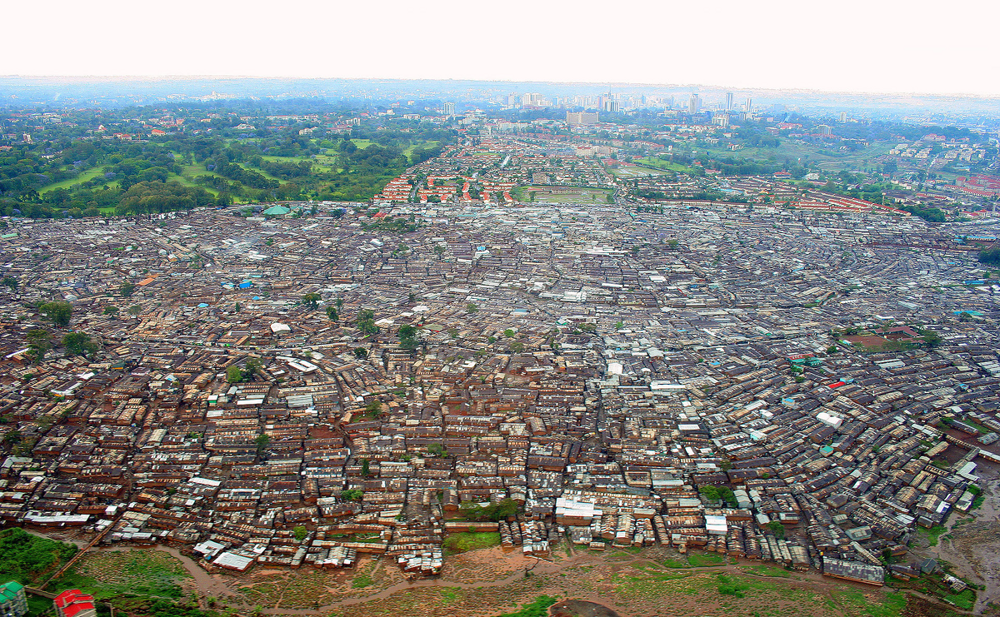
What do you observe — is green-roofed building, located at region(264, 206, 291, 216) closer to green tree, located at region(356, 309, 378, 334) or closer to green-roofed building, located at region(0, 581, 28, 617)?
green tree, located at region(356, 309, 378, 334)

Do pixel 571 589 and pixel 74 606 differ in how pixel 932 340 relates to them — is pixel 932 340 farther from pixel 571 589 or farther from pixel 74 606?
pixel 74 606

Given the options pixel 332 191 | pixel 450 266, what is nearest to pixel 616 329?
pixel 450 266

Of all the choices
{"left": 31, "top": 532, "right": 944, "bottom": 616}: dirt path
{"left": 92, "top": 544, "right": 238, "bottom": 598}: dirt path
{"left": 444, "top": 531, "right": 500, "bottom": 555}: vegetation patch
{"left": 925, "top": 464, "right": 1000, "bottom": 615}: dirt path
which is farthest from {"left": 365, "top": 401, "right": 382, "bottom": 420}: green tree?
{"left": 925, "top": 464, "right": 1000, "bottom": 615}: dirt path

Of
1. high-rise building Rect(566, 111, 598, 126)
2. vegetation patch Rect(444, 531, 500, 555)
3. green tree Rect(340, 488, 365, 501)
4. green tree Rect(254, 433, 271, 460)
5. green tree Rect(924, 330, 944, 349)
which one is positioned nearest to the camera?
vegetation patch Rect(444, 531, 500, 555)

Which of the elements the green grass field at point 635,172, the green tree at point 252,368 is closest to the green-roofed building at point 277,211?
the green tree at point 252,368

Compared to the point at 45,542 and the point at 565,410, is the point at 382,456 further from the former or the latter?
the point at 45,542

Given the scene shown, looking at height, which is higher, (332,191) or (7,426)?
(332,191)

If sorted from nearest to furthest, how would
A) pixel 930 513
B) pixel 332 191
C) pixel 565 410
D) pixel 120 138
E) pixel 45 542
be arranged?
1. pixel 45 542
2. pixel 930 513
3. pixel 565 410
4. pixel 332 191
5. pixel 120 138

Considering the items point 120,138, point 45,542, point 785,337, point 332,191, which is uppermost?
point 120,138
